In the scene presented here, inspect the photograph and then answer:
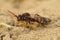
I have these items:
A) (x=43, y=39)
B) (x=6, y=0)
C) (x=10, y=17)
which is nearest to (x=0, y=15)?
(x=10, y=17)

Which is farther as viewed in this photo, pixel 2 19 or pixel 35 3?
pixel 35 3

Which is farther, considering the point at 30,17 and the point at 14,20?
the point at 14,20

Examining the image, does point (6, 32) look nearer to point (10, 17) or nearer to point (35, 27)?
point (35, 27)

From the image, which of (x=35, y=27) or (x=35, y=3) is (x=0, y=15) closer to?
→ (x=35, y=27)

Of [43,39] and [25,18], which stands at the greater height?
[25,18]

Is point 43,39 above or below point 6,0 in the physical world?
below

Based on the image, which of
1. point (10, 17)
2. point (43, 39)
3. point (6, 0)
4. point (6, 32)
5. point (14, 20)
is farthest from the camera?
point (6, 0)

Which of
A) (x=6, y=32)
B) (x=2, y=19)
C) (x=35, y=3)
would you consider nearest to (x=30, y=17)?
(x=6, y=32)

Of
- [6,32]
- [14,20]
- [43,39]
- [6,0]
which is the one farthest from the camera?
[6,0]

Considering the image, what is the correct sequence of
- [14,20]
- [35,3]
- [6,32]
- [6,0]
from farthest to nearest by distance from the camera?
[6,0] < [35,3] < [14,20] < [6,32]
